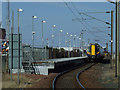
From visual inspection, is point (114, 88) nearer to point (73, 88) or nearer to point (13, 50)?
point (73, 88)

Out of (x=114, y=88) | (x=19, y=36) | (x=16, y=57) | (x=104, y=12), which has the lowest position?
(x=114, y=88)

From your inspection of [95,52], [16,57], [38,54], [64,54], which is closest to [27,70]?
[16,57]

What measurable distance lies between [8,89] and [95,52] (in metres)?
42.5

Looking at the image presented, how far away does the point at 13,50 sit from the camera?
19328mm

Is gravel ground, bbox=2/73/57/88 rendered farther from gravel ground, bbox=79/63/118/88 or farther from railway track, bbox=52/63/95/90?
gravel ground, bbox=79/63/118/88

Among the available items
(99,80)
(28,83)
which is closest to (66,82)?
(28,83)

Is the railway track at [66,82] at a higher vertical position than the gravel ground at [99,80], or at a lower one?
higher

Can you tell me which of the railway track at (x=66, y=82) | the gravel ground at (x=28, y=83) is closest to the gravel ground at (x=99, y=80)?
the railway track at (x=66, y=82)

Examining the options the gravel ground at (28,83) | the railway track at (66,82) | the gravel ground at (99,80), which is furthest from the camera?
the gravel ground at (99,80)

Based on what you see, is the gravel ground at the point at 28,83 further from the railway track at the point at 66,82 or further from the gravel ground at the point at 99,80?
the gravel ground at the point at 99,80

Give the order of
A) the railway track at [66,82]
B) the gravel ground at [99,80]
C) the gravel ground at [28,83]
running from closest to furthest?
the railway track at [66,82], the gravel ground at [28,83], the gravel ground at [99,80]

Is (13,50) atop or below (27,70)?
atop

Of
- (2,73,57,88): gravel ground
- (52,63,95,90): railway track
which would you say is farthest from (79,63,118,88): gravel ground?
(2,73,57,88): gravel ground

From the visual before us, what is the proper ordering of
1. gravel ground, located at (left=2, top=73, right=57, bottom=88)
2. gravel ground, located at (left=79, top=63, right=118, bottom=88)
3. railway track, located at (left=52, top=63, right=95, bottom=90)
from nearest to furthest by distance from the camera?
1. railway track, located at (left=52, top=63, right=95, bottom=90)
2. gravel ground, located at (left=2, top=73, right=57, bottom=88)
3. gravel ground, located at (left=79, top=63, right=118, bottom=88)
